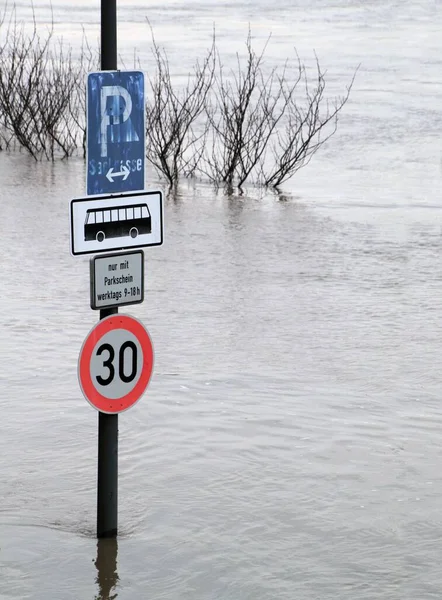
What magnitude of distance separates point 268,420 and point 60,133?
1304 centimetres

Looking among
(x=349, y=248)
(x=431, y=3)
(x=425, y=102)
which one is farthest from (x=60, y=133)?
(x=431, y=3)

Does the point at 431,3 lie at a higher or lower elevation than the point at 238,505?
higher

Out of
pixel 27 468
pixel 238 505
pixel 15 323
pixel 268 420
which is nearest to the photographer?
pixel 238 505

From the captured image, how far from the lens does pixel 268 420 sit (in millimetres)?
9102

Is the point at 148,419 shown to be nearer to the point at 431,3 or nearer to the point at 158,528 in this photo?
the point at 158,528

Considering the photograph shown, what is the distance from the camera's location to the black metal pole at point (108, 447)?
20.4 ft

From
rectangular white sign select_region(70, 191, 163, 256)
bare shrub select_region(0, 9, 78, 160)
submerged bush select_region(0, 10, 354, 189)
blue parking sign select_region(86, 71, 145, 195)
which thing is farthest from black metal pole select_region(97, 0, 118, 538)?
bare shrub select_region(0, 9, 78, 160)

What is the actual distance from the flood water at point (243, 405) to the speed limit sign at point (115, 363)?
90 centimetres

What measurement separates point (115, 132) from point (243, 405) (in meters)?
3.61

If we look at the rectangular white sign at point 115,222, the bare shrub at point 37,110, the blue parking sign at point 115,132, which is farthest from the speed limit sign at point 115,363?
the bare shrub at point 37,110

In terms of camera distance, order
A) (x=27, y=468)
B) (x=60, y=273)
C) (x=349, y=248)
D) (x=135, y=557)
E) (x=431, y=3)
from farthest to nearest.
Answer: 1. (x=431, y=3)
2. (x=349, y=248)
3. (x=60, y=273)
4. (x=27, y=468)
5. (x=135, y=557)

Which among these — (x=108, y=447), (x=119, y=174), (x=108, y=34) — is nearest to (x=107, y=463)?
(x=108, y=447)

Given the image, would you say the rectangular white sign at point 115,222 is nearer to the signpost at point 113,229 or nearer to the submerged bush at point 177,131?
the signpost at point 113,229

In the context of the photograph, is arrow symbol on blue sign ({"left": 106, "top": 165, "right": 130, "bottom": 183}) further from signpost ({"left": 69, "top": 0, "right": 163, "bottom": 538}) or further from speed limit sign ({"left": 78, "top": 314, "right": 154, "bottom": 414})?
speed limit sign ({"left": 78, "top": 314, "right": 154, "bottom": 414})
